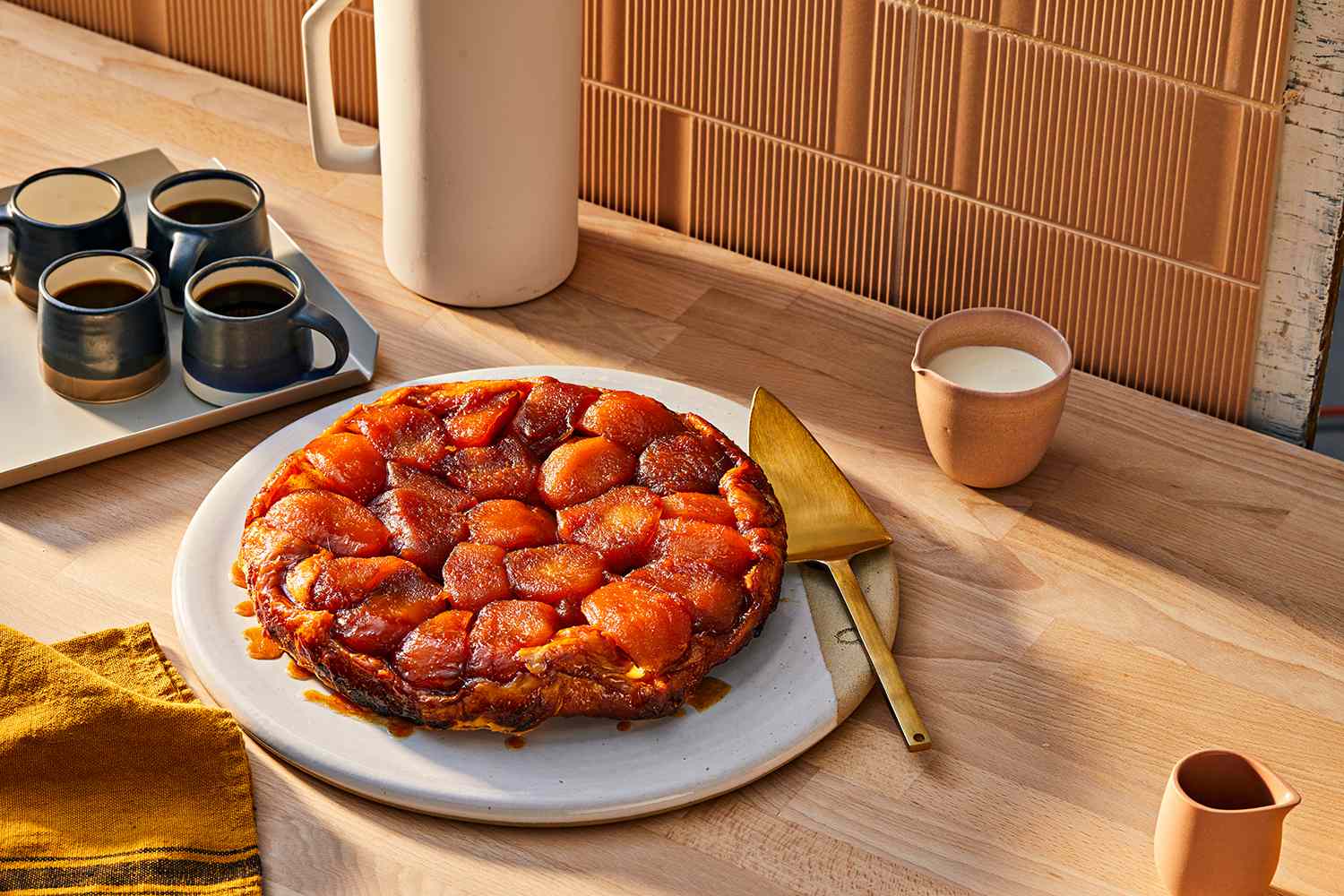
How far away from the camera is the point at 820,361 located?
4.24ft

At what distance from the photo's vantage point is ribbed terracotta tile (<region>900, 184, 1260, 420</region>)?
1.21 m

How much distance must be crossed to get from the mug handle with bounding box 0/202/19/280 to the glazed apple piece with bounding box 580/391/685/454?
19.7 inches

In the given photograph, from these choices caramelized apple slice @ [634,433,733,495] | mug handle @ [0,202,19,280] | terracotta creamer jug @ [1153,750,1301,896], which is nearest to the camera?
terracotta creamer jug @ [1153,750,1301,896]

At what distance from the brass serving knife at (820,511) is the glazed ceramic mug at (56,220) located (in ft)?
1.74

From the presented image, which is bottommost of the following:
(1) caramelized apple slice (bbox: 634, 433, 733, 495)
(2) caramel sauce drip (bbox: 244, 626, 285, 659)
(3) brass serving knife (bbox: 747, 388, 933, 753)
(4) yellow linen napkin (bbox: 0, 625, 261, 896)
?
(4) yellow linen napkin (bbox: 0, 625, 261, 896)

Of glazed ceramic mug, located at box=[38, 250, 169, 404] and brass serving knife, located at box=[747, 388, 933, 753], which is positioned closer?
brass serving knife, located at box=[747, 388, 933, 753]

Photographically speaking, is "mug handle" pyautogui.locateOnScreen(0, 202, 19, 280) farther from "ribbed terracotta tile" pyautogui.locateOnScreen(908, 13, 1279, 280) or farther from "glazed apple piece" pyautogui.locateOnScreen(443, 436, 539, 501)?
"ribbed terracotta tile" pyautogui.locateOnScreen(908, 13, 1279, 280)

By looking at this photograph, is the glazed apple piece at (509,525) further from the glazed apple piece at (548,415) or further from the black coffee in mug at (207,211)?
the black coffee in mug at (207,211)

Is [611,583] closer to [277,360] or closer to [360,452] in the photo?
[360,452]

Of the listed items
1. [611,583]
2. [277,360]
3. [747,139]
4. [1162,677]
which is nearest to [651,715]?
[611,583]

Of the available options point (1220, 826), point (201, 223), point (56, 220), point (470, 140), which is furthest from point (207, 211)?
point (1220, 826)

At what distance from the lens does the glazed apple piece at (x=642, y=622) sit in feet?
3.04

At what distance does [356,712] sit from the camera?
0.95 meters

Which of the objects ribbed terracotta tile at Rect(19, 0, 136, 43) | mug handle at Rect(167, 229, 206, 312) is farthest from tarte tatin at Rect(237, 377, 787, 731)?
ribbed terracotta tile at Rect(19, 0, 136, 43)
